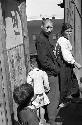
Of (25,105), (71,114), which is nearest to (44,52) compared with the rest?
(71,114)

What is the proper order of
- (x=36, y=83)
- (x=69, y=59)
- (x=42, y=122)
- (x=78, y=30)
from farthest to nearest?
(x=78, y=30) → (x=69, y=59) → (x=42, y=122) → (x=36, y=83)

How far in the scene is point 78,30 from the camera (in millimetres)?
6934

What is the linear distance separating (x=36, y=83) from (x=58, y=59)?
3.81 feet

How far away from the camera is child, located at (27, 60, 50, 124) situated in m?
4.25

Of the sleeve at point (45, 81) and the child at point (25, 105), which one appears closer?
the child at point (25, 105)

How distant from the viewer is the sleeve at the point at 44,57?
174 inches

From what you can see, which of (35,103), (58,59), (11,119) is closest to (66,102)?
(58,59)

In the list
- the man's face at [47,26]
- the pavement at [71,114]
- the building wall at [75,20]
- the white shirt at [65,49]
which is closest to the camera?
the man's face at [47,26]

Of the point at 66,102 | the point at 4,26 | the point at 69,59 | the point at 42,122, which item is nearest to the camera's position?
the point at 4,26

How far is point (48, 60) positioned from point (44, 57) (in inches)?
3.7

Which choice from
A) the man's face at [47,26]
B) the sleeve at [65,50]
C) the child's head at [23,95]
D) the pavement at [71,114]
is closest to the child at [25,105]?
the child's head at [23,95]

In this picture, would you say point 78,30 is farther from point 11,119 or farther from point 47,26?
point 11,119

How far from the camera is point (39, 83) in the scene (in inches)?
168

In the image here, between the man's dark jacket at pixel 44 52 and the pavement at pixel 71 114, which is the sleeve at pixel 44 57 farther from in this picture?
the pavement at pixel 71 114
